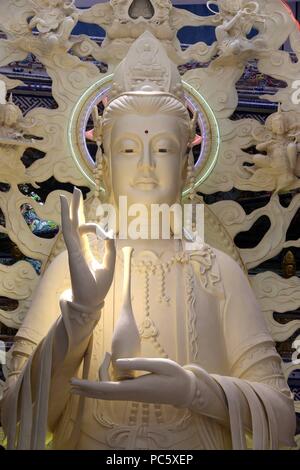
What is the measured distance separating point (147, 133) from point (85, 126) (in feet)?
1.83

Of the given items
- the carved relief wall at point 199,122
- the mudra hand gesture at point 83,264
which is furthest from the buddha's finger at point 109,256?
the carved relief wall at point 199,122

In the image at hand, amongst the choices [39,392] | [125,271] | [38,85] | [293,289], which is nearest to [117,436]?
[39,392]

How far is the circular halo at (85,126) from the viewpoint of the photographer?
17.1ft

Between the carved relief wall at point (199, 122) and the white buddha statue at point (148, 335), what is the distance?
1.02ft

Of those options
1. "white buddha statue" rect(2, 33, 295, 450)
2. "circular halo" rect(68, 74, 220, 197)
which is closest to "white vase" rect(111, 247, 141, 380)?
"white buddha statue" rect(2, 33, 295, 450)

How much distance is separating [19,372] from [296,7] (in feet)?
11.2

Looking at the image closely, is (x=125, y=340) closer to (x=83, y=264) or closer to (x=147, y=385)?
(x=147, y=385)

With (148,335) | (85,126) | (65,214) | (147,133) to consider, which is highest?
(85,126)

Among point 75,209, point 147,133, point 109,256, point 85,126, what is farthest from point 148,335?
point 85,126

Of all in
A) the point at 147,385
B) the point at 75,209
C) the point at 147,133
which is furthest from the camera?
the point at 147,133

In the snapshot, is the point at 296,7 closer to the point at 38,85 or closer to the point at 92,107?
the point at 38,85

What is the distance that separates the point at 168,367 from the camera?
165 inches

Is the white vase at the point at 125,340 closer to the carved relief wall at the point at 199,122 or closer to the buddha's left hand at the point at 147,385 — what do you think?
the buddha's left hand at the point at 147,385

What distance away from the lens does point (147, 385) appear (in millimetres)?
4176
